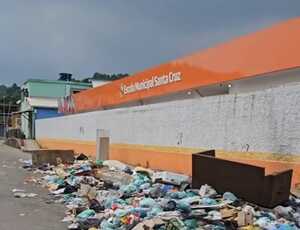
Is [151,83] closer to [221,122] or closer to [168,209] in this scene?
[221,122]

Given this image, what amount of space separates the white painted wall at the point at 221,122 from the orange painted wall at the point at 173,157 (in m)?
0.20

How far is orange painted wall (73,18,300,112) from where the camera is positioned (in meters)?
13.1

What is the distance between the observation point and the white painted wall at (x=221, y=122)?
1152 cm

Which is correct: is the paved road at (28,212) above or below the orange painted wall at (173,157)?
below

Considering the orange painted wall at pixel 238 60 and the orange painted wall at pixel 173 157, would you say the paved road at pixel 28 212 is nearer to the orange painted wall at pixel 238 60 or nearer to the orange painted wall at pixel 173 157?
the orange painted wall at pixel 173 157

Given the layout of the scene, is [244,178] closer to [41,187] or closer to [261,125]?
[261,125]

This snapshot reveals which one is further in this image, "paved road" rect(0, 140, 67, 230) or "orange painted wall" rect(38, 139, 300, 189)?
"orange painted wall" rect(38, 139, 300, 189)

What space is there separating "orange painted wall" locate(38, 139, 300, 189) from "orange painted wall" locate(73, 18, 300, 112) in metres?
2.51

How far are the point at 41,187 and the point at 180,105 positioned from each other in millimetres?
5746

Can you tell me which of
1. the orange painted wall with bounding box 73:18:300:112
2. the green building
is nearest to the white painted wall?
the orange painted wall with bounding box 73:18:300:112

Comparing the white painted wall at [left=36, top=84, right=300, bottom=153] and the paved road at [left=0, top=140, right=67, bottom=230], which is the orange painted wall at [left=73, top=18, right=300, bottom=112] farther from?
the paved road at [left=0, top=140, right=67, bottom=230]

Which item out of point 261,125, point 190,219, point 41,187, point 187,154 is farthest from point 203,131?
point 190,219

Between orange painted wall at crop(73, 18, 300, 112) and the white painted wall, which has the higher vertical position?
orange painted wall at crop(73, 18, 300, 112)

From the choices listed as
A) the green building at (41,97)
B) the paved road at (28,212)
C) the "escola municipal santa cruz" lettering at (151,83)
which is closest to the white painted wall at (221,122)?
the "escola municipal santa cruz" lettering at (151,83)
